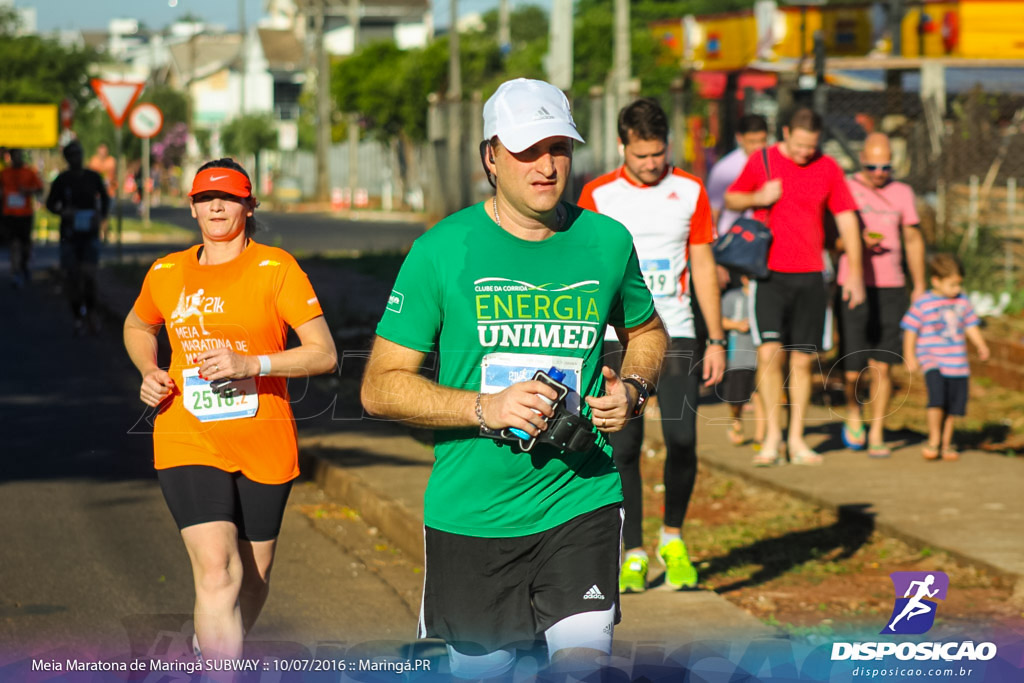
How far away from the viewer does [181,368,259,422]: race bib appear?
478 centimetres

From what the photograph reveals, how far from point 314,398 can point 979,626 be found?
22.8 feet

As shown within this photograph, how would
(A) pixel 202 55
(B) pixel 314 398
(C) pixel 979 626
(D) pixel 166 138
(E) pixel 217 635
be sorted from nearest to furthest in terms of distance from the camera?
(E) pixel 217 635, (C) pixel 979 626, (B) pixel 314 398, (D) pixel 166 138, (A) pixel 202 55

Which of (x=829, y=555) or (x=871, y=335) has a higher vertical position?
(x=871, y=335)

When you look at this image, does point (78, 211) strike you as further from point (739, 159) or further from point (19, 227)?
point (739, 159)

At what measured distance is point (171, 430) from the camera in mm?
A: 4848

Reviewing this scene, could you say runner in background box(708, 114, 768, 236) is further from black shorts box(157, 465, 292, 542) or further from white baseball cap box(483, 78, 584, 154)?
white baseball cap box(483, 78, 584, 154)

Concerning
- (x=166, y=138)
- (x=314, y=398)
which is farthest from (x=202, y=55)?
(x=314, y=398)

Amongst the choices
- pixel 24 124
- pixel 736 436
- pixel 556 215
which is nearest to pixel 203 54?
pixel 24 124

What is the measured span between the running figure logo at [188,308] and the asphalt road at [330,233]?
19565mm

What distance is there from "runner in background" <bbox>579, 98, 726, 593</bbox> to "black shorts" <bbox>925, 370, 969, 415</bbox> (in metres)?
3.27

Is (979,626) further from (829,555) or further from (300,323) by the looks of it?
(300,323)

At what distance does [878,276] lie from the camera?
9.87 meters

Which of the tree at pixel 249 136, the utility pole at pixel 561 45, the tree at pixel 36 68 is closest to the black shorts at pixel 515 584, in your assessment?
the utility pole at pixel 561 45

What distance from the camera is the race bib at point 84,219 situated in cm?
1533
